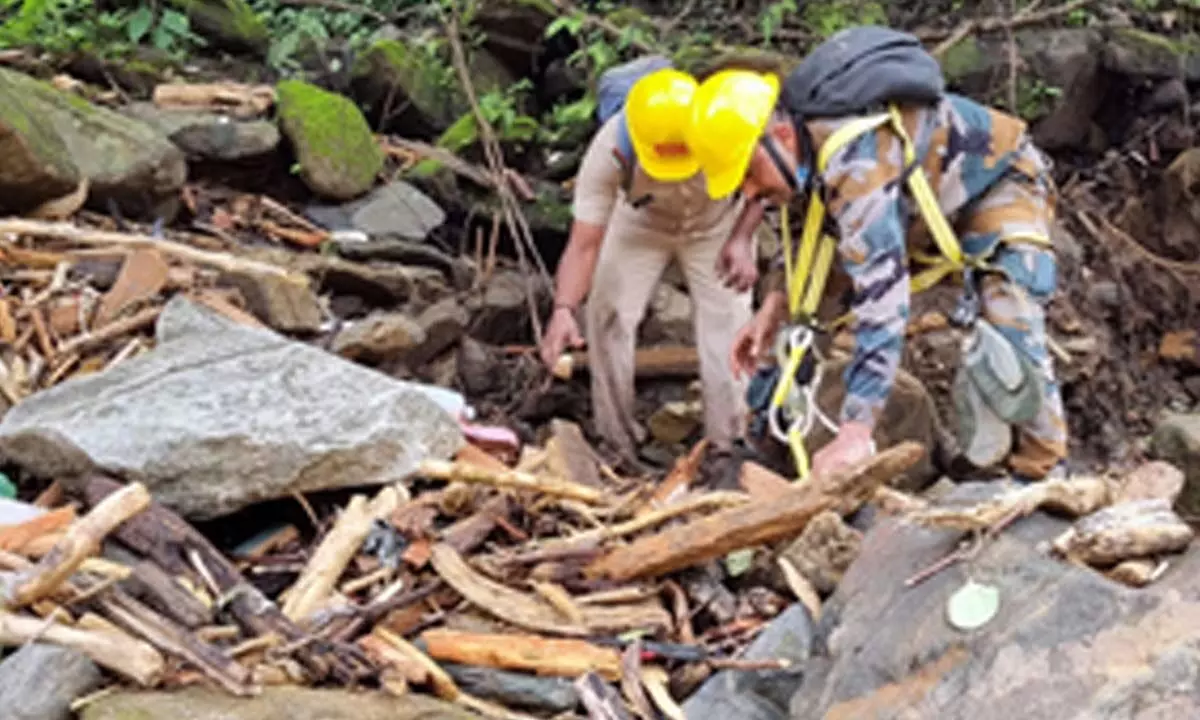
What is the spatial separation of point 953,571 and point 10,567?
2237 mm

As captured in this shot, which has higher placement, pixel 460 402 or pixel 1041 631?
pixel 1041 631

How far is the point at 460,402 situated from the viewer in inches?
193

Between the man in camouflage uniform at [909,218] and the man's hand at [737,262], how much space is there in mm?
1029

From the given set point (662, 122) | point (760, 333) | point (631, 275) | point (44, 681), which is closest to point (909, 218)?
point (760, 333)

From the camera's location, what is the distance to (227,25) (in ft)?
29.7

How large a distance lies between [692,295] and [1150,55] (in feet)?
18.6

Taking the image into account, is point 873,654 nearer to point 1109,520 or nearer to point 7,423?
point 1109,520

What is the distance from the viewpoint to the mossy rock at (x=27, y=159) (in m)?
5.33

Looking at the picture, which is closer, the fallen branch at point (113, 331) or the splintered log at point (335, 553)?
the splintered log at point (335, 553)

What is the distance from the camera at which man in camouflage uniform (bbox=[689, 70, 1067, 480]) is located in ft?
13.3

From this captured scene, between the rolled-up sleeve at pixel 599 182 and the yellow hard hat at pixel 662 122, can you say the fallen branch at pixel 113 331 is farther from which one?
the yellow hard hat at pixel 662 122

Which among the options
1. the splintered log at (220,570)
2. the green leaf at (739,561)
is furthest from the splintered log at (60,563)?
the green leaf at (739,561)

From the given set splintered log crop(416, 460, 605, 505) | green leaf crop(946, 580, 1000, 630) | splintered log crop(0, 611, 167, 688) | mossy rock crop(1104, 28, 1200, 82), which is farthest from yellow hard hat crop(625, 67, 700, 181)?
mossy rock crop(1104, 28, 1200, 82)

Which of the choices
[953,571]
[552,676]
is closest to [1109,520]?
[953,571]
